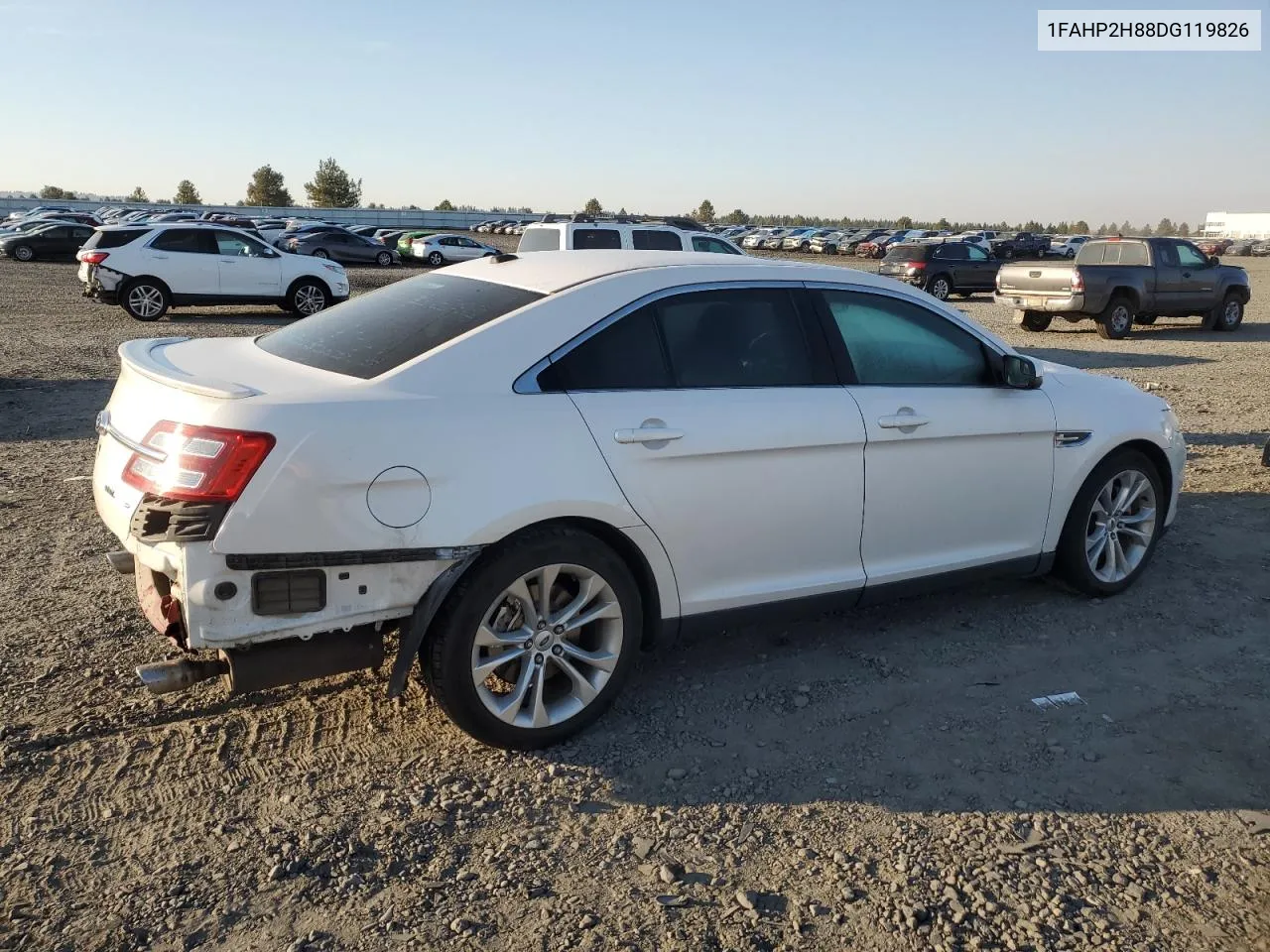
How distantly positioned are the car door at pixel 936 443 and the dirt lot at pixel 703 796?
466mm

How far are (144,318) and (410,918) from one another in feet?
58.8

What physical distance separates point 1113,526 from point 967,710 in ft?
5.73

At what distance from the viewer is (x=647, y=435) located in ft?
12.1

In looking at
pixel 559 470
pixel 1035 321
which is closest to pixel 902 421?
pixel 559 470

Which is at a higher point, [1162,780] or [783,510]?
[783,510]

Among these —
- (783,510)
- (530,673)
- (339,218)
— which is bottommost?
(530,673)

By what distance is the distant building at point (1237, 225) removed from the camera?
13295 centimetres

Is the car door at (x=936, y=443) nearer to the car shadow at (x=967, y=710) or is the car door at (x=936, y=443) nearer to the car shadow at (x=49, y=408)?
the car shadow at (x=967, y=710)

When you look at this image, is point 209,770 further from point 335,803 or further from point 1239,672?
point 1239,672

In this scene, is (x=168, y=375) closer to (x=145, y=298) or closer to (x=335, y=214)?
(x=145, y=298)

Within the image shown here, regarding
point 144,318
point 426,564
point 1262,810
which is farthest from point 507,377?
point 144,318

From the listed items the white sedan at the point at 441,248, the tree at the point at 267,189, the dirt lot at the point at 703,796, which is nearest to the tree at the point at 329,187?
the tree at the point at 267,189

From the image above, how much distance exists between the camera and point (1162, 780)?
11.8ft

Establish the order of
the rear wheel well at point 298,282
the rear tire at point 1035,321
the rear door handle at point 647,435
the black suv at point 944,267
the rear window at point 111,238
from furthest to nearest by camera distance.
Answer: the black suv at point 944,267 < the rear window at point 111,238 < the rear tire at point 1035,321 < the rear wheel well at point 298,282 < the rear door handle at point 647,435
